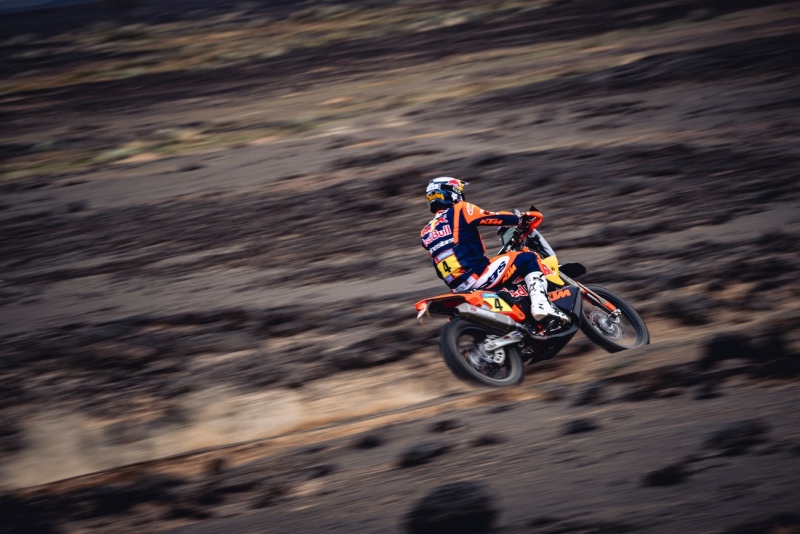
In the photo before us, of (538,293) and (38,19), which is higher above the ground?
(38,19)

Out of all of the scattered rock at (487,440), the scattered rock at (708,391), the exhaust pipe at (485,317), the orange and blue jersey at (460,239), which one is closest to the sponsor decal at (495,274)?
the orange and blue jersey at (460,239)

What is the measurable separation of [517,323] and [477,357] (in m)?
0.50

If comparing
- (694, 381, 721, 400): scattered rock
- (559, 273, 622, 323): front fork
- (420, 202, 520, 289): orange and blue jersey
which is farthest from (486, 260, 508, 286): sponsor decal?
(694, 381, 721, 400): scattered rock

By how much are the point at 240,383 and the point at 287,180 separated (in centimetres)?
1004

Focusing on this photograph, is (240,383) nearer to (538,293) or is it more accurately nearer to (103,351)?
(103,351)

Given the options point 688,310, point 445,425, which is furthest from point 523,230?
point 688,310

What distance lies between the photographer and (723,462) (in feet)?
17.6

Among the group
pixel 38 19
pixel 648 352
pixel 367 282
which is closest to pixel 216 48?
pixel 38 19

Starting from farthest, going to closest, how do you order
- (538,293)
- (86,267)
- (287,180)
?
(287,180)
(86,267)
(538,293)

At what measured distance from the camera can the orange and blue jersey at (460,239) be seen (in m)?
7.91

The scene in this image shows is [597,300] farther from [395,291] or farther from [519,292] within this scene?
[395,291]

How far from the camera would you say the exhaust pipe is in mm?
7543

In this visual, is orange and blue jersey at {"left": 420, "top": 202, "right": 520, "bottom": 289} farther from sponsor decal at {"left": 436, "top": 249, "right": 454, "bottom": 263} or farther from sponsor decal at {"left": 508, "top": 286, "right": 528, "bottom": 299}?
sponsor decal at {"left": 508, "top": 286, "right": 528, "bottom": 299}

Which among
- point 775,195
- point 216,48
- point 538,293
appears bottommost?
point 775,195
